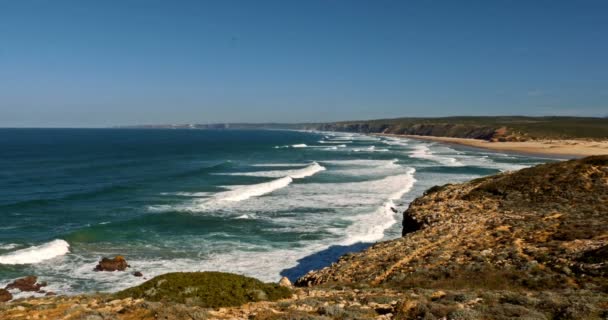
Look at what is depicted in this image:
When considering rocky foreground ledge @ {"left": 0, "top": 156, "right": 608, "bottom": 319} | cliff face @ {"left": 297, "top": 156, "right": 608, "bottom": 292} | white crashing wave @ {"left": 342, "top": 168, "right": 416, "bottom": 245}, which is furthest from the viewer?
white crashing wave @ {"left": 342, "top": 168, "right": 416, "bottom": 245}

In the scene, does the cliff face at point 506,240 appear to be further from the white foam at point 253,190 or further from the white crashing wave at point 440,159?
the white crashing wave at point 440,159

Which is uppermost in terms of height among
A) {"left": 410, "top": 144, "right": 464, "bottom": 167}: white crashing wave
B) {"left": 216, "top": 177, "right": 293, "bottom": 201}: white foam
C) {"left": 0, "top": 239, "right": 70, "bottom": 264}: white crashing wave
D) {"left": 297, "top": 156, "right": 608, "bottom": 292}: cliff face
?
{"left": 297, "top": 156, "right": 608, "bottom": 292}: cliff face

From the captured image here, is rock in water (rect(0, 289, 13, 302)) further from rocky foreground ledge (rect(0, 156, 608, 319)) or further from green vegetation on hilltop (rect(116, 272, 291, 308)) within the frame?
green vegetation on hilltop (rect(116, 272, 291, 308))

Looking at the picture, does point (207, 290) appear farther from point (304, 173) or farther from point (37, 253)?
point (304, 173)

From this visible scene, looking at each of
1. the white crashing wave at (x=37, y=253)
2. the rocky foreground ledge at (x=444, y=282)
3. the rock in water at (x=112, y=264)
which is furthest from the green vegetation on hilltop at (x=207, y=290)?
the white crashing wave at (x=37, y=253)

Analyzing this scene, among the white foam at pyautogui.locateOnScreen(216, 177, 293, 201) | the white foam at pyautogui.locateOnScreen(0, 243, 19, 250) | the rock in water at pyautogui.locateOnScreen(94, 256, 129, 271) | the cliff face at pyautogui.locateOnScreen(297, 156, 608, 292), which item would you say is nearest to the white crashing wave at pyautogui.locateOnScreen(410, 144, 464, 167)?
the white foam at pyautogui.locateOnScreen(216, 177, 293, 201)

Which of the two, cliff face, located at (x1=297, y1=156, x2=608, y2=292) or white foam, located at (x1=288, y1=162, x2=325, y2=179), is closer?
cliff face, located at (x1=297, y1=156, x2=608, y2=292)
